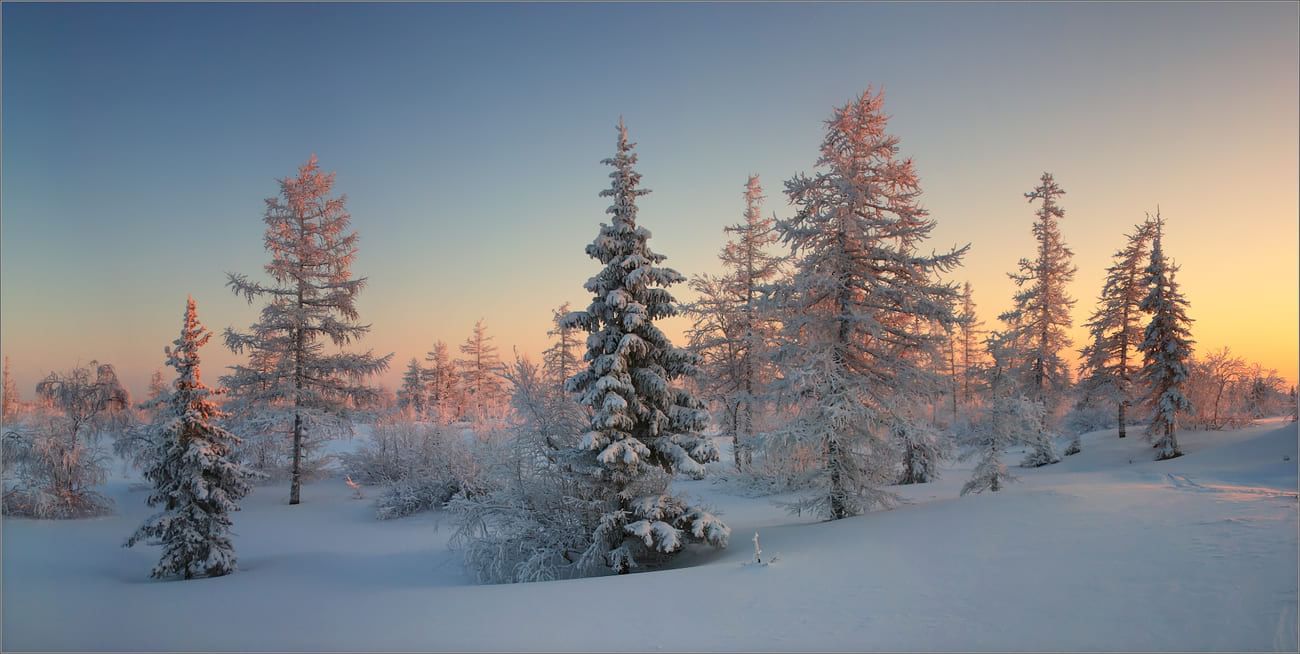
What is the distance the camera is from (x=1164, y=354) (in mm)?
24281

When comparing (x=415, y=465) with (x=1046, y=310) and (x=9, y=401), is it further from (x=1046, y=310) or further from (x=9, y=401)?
(x=1046, y=310)

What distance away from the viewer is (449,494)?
21.0 m

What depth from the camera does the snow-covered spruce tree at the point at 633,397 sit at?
1191 cm

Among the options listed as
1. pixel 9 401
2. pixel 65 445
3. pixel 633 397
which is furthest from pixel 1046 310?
pixel 9 401

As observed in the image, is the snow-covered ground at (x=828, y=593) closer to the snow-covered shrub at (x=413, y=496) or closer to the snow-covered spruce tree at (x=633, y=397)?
the snow-covered spruce tree at (x=633, y=397)

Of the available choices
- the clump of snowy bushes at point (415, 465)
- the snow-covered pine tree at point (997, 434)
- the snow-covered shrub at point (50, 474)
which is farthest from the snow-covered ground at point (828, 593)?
the clump of snowy bushes at point (415, 465)

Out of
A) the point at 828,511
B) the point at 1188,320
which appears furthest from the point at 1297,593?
the point at 1188,320

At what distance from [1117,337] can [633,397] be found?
2869 cm

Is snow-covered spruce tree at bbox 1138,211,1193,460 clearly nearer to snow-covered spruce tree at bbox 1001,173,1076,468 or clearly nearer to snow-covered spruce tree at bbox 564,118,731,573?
snow-covered spruce tree at bbox 1001,173,1076,468

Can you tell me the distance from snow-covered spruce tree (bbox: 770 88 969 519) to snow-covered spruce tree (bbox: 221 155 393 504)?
1648 centimetres

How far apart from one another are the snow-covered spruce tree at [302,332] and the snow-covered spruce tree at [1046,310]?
105ft

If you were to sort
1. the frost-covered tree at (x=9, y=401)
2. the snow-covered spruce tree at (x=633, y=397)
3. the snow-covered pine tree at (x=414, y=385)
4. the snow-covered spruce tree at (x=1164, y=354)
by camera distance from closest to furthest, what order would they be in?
the snow-covered spruce tree at (x=633, y=397)
the frost-covered tree at (x=9, y=401)
the snow-covered spruce tree at (x=1164, y=354)
the snow-covered pine tree at (x=414, y=385)

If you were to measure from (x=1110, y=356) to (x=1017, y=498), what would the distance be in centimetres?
2222

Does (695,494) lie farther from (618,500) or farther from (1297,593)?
(1297,593)
